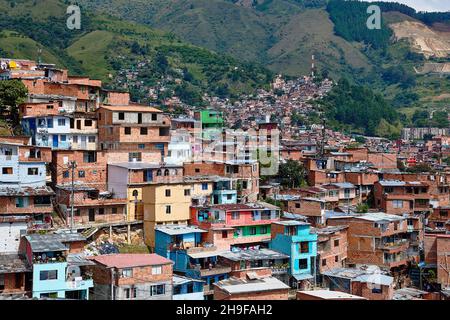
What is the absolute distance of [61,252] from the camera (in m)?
16.1

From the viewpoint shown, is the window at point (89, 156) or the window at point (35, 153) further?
the window at point (89, 156)

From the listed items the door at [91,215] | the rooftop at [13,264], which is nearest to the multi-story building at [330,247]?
the door at [91,215]

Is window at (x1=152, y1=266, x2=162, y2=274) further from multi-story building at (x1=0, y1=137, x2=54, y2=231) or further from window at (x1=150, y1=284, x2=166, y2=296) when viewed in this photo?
multi-story building at (x1=0, y1=137, x2=54, y2=231)

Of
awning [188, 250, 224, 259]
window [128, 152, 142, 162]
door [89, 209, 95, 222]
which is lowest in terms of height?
awning [188, 250, 224, 259]

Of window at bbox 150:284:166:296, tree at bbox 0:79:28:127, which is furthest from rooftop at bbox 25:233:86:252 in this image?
tree at bbox 0:79:28:127

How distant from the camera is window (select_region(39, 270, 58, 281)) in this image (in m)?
15.6

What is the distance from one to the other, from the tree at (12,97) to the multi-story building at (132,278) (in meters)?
10.6

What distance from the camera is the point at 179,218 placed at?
20969mm

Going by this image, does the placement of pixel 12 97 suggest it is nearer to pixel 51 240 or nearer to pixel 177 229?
pixel 177 229

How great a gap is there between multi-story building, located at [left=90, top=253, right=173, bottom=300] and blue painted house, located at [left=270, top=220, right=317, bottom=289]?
5248mm

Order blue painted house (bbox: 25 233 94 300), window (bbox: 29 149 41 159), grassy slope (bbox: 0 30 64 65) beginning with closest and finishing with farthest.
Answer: blue painted house (bbox: 25 233 94 300)
window (bbox: 29 149 41 159)
grassy slope (bbox: 0 30 64 65)

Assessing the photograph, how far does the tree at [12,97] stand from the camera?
80.9 ft

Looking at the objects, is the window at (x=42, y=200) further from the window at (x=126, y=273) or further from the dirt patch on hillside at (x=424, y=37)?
the dirt patch on hillside at (x=424, y=37)
